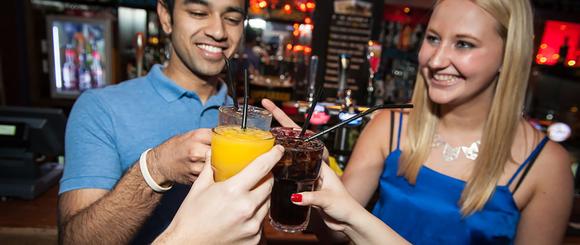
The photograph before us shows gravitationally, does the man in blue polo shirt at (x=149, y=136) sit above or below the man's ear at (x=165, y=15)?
below

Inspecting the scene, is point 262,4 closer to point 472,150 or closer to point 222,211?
point 472,150

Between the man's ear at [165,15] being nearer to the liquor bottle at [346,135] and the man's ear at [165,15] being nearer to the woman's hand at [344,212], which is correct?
the woman's hand at [344,212]

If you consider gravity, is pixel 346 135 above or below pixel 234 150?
below

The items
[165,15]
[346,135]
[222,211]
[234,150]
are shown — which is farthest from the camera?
[346,135]

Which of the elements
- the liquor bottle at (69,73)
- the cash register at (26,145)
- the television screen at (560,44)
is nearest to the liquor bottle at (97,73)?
the liquor bottle at (69,73)

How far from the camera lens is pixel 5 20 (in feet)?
18.0

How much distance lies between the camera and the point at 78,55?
6.00 meters

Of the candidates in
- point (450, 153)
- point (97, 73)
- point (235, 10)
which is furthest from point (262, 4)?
point (450, 153)

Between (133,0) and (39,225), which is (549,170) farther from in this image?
(133,0)

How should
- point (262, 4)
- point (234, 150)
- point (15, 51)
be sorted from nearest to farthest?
point (234, 150), point (15, 51), point (262, 4)

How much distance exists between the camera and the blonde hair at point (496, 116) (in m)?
1.68

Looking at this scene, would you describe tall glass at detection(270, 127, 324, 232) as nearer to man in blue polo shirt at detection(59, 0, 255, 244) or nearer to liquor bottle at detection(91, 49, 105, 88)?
man in blue polo shirt at detection(59, 0, 255, 244)

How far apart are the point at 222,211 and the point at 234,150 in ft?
0.65

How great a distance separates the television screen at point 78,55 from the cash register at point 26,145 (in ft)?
12.3
